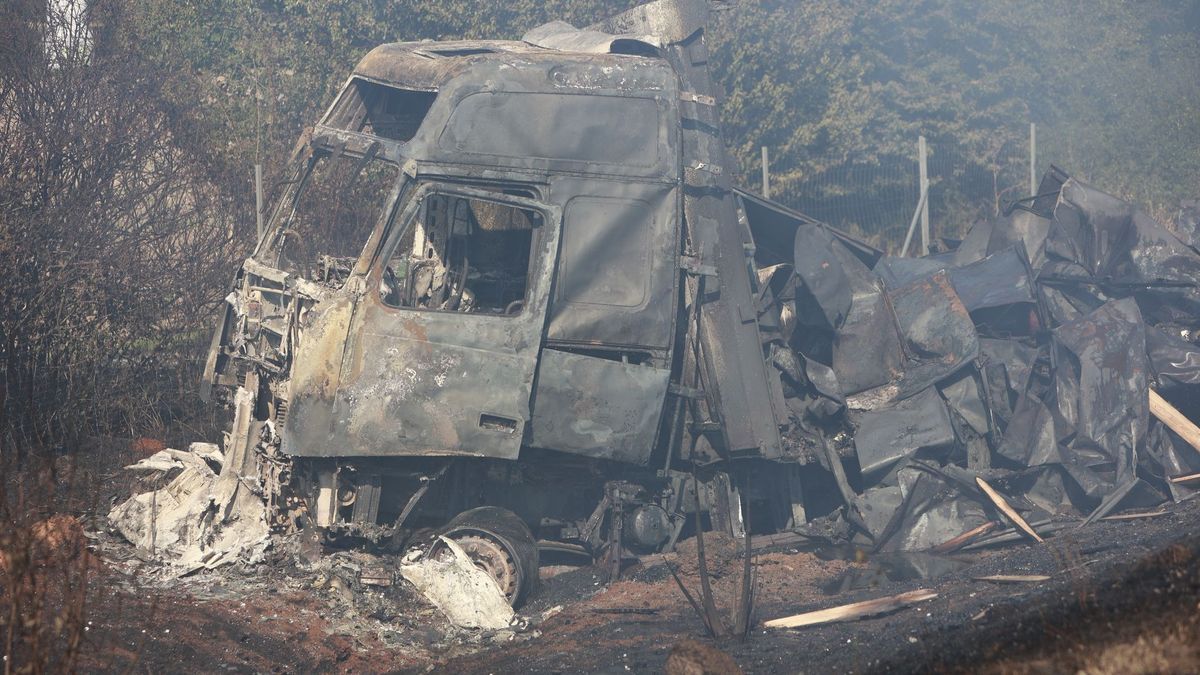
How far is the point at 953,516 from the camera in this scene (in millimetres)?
6379

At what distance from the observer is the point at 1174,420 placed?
6676mm

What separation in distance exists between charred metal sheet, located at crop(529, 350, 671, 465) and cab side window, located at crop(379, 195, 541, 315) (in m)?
0.67

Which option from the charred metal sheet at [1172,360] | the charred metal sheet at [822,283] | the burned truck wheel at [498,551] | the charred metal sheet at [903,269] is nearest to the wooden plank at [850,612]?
the burned truck wheel at [498,551]

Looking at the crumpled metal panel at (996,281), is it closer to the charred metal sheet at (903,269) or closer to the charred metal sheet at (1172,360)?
the charred metal sheet at (903,269)

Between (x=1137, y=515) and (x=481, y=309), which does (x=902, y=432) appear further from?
(x=481, y=309)

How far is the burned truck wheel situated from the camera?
5.25 metres

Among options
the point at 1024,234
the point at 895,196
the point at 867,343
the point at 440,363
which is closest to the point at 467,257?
the point at 440,363

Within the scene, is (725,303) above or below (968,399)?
above

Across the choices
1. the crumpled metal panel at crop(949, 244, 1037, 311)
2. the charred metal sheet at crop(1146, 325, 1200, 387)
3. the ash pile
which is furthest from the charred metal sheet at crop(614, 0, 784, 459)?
the charred metal sheet at crop(1146, 325, 1200, 387)

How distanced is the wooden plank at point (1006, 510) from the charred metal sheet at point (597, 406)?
2.38 m

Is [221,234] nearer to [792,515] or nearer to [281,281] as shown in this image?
[281,281]

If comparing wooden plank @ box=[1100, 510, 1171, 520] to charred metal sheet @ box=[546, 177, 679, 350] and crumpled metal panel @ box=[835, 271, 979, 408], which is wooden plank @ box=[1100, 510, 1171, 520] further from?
charred metal sheet @ box=[546, 177, 679, 350]

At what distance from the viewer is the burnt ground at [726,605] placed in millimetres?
3225

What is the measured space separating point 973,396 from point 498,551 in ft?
11.7
